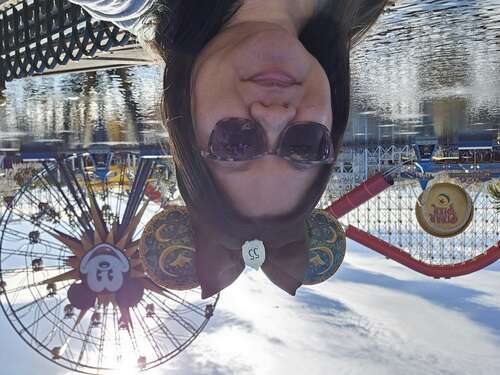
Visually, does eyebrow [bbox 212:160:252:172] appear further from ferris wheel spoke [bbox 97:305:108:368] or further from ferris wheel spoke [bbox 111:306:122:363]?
ferris wheel spoke [bbox 111:306:122:363]

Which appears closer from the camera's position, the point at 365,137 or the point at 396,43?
the point at 396,43

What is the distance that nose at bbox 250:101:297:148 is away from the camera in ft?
5.06

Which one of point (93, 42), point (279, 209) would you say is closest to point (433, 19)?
Answer: point (93, 42)

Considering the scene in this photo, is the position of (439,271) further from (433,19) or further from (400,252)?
(433,19)

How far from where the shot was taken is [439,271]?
9.14 m

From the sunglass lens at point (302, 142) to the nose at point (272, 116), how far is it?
3cm

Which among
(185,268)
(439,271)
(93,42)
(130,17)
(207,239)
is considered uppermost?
(93,42)

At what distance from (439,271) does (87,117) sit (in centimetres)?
607

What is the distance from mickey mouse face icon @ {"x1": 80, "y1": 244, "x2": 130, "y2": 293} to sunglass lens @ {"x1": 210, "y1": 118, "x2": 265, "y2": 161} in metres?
4.16

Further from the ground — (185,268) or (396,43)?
(396,43)

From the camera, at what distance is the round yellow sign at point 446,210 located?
25.4ft

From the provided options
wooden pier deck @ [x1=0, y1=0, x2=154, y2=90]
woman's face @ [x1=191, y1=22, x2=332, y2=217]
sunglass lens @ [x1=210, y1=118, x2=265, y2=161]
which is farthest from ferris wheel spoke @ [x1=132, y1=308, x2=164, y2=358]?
sunglass lens @ [x1=210, y1=118, x2=265, y2=161]

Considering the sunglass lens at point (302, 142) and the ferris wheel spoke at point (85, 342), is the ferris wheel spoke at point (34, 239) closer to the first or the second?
the ferris wheel spoke at point (85, 342)

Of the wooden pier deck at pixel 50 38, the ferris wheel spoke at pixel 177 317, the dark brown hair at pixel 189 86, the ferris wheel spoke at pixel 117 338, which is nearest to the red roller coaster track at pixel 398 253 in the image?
the ferris wheel spoke at pixel 177 317
